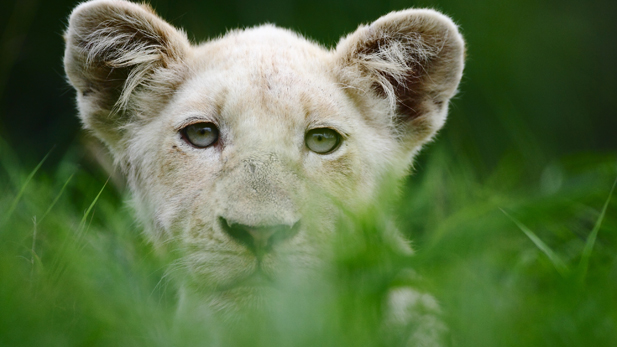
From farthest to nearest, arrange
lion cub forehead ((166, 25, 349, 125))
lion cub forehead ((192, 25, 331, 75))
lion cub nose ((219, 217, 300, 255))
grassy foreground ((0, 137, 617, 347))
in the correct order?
lion cub forehead ((192, 25, 331, 75))
lion cub forehead ((166, 25, 349, 125))
lion cub nose ((219, 217, 300, 255))
grassy foreground ((0, 137, 617, 347))

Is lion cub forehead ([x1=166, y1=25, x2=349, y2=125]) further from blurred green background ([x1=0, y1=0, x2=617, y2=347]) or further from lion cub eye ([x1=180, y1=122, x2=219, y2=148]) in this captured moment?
blurred green background ([x1=0, y1=0, x2=617, y2=347])

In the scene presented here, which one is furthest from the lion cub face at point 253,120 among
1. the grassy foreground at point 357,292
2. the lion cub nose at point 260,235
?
the grassy foreground at point 357,292

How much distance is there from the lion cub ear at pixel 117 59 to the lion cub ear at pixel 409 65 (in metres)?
1.08

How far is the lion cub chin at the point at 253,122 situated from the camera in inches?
111

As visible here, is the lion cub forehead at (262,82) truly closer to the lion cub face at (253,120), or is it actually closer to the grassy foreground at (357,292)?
the lion cub face at (253,120)

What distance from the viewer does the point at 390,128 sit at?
3.87 m

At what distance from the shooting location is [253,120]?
→ 3.12 metres

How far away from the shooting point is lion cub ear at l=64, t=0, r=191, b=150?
3617mm

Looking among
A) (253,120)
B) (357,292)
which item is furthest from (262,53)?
(357,292)

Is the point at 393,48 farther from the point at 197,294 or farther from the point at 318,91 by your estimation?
the point at 197,294

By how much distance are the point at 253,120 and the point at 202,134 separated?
0.36 meters

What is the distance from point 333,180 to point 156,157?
103 centimetres

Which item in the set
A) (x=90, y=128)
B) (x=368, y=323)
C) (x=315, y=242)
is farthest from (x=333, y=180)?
(x=90, y=128)

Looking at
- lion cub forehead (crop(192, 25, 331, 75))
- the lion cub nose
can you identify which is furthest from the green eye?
the lion cub nose
